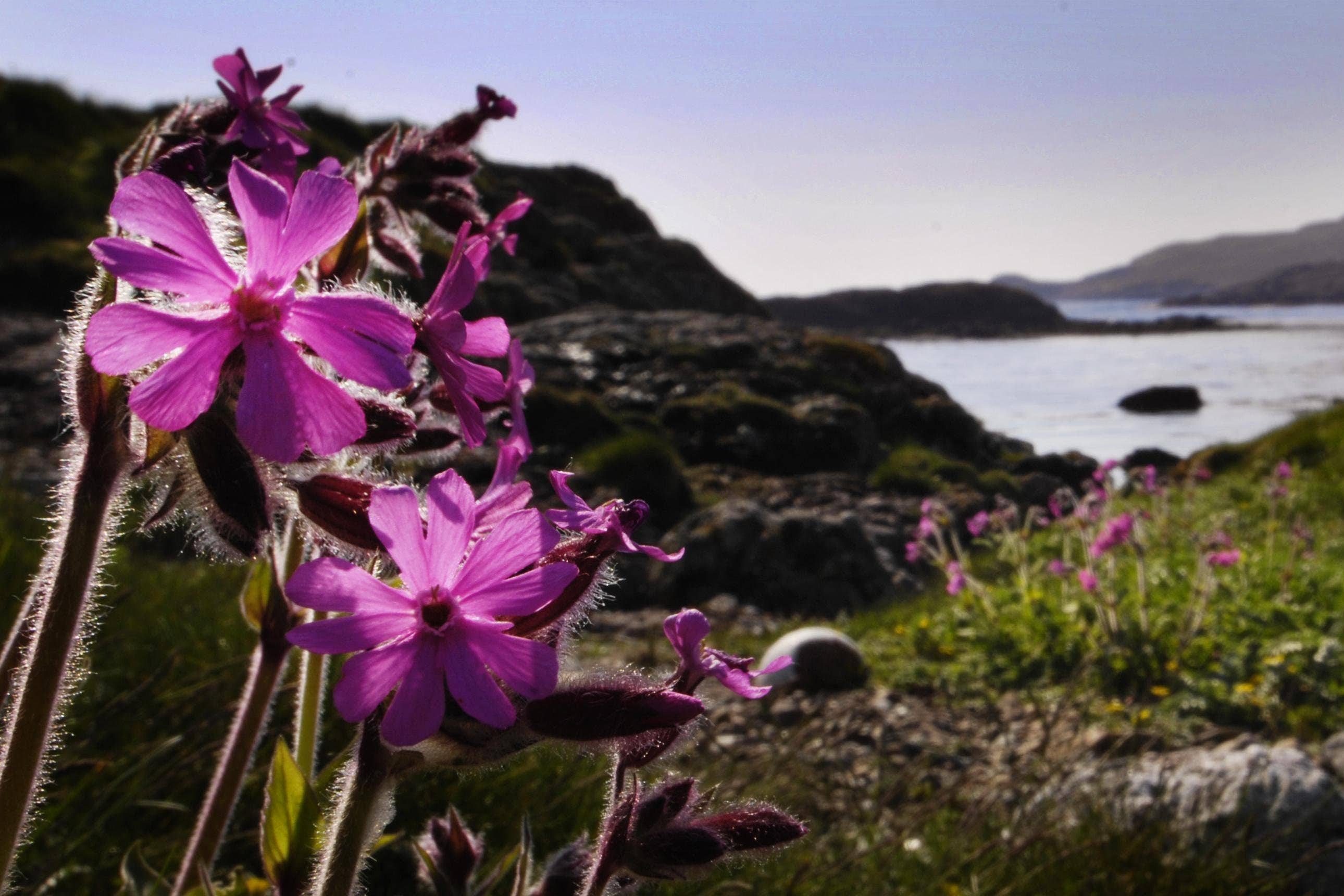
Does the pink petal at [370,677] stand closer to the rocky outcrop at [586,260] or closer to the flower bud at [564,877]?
the flower bud at [564,877]

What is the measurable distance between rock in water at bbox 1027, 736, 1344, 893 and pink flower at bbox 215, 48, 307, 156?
269 centimetres

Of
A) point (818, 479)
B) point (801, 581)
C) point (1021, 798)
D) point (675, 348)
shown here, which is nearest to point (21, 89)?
point (675, 348)

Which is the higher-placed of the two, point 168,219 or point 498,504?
point 168,219

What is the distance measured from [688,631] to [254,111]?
2.60ft

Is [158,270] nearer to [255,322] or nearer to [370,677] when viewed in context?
[255,322]

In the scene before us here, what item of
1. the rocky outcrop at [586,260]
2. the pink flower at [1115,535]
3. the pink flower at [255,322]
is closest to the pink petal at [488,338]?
the pink flower at [255,322]

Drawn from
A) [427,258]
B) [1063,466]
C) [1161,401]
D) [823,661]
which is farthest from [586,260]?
[823,661]

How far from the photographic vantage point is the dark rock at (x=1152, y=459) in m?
11.9

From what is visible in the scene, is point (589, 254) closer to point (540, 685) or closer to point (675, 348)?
point (675, 348)

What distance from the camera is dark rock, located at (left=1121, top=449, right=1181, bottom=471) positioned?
11914 mm

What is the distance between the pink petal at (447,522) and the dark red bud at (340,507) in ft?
0.32

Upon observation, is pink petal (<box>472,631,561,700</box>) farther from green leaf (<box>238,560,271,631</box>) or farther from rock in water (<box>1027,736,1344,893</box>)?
rock in water (<box>1027,736,1344,893</box>)

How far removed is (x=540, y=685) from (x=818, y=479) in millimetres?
9489

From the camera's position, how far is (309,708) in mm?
1184
